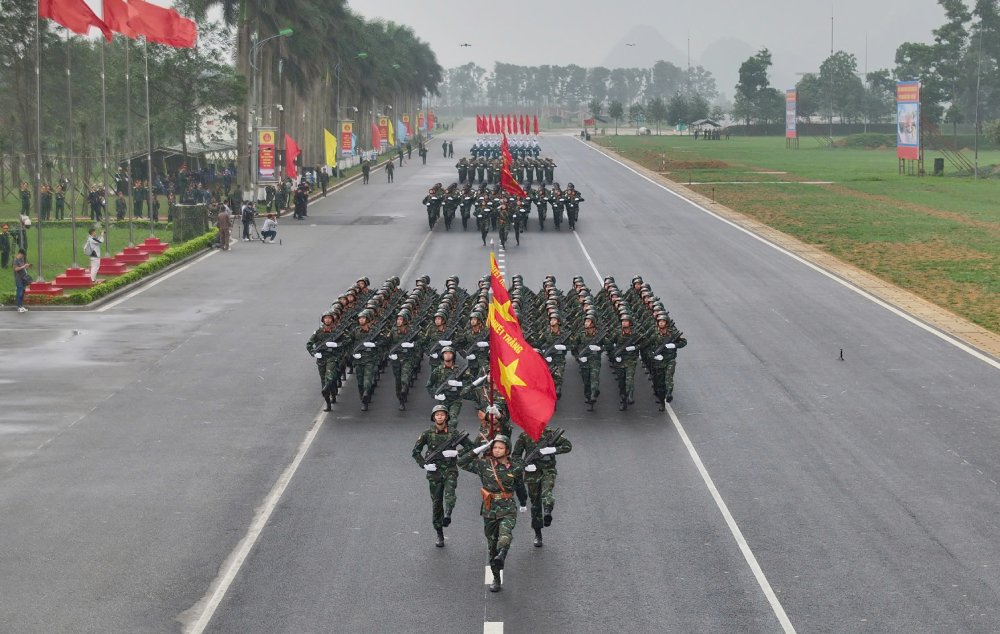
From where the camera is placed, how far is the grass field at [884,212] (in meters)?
36.8

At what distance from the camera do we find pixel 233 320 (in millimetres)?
30797

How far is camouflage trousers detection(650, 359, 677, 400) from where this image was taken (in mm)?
21500

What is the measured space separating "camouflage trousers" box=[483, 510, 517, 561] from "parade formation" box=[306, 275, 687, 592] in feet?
1.72

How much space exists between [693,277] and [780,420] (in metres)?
16.9

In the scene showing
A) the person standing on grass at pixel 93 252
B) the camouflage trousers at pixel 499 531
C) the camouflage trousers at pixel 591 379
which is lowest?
the camouflage trousers at pixel 499 531

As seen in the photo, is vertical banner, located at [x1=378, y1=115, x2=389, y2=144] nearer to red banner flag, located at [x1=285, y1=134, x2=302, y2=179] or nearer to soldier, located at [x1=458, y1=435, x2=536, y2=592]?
red banner flag, located at [x1=285, y1=134, x2=302, y2=179]

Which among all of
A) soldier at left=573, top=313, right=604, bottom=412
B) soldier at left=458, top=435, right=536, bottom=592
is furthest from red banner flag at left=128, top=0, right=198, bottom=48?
soldier at left=458, top=435, right=536, bottom=592

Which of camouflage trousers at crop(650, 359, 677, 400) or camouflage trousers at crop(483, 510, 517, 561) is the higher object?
camouflage trousers at crop(650, 359, 677, 400)

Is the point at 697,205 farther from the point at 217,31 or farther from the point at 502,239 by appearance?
the point at 217,31

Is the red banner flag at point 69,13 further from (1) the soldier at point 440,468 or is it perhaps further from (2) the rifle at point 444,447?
(2) the rifle at point 444,447

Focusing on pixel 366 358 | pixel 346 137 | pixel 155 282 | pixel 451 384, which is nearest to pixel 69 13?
pixel 155 282

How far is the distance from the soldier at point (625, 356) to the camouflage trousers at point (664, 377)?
1.24ft

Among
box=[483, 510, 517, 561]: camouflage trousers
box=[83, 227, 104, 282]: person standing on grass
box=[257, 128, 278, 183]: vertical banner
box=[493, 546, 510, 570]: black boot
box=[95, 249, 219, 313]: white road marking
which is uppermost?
box=[257, 128, 278, 183]: vertical banner

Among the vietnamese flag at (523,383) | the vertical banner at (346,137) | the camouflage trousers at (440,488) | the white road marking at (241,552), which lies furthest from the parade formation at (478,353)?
the vertical banner at (346,137)
